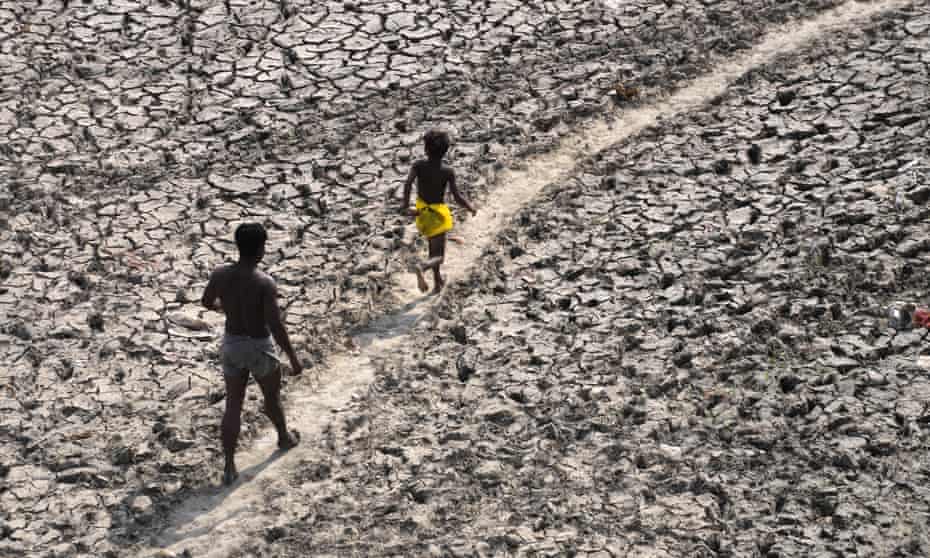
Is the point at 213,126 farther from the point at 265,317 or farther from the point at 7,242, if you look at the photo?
the point at 265,317

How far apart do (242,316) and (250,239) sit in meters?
0.45

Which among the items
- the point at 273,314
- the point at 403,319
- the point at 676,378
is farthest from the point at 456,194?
the point at 273,314

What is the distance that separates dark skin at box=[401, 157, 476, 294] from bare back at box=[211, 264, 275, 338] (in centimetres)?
183

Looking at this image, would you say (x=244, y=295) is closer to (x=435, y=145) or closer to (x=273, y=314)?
(x=273, y=314)

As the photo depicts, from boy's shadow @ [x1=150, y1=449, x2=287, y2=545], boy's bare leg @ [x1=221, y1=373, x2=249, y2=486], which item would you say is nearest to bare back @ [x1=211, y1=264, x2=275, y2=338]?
boy's bare leg @ [x1=221, y1=373, x2=249, y2=486]

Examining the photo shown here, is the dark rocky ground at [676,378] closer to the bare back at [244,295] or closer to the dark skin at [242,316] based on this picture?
the dark skin at [242,316]

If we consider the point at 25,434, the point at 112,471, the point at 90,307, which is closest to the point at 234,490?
the point at 112,471

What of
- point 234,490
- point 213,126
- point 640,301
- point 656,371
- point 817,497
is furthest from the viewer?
point 213,126

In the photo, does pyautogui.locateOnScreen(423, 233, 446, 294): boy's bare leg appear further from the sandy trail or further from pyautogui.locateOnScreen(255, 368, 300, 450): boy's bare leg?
pyautogui.locateOnScreen(255, 368, 300, 450): boy's bare leg

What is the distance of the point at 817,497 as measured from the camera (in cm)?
713

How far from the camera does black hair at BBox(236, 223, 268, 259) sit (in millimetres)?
7281

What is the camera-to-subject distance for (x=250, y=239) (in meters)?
7.30

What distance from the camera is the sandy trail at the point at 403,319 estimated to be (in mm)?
7398

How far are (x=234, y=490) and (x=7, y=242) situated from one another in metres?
3.24
